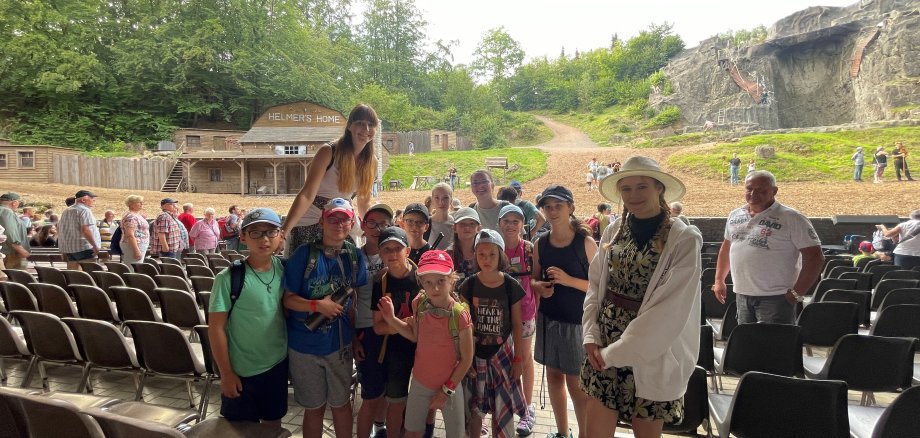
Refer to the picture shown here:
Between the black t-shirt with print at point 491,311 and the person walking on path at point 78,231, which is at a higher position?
the person walking on path at point 78,231

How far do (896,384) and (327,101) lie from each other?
47.4m

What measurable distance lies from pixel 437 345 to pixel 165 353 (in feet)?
6.90

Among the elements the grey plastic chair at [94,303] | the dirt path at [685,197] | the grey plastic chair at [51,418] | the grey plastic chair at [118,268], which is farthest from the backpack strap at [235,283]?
the dirt path at [685,197]

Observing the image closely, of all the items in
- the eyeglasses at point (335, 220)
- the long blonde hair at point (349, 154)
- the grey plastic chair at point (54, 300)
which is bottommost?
the grey plastic chair at point (54, 300)

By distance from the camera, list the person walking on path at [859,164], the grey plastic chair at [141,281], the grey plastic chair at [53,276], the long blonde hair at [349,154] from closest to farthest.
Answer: the long blonde hair at [349,154] → the grey plastic chair at [141,281] → the grey plastic chair at [53,276] → the person walking on path at [859,164]

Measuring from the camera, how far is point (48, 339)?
3518 millimetres

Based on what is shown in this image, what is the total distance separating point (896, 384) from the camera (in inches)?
118

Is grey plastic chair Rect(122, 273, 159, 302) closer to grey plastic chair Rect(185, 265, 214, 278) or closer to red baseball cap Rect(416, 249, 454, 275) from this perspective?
grey plastic chair Rect(185, 265, 214, 278)

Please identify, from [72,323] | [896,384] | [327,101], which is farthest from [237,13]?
[896,384]

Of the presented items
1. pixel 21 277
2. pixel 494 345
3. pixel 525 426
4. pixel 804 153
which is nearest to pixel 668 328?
pixel 494 345

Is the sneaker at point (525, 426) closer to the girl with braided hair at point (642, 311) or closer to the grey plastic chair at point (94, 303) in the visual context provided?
the girl with braided hair at point (642, 311)

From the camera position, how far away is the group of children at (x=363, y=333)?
251cm

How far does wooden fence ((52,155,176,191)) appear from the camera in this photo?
28906mm

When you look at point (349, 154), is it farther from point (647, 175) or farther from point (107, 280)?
Answer: point (107, 280)
